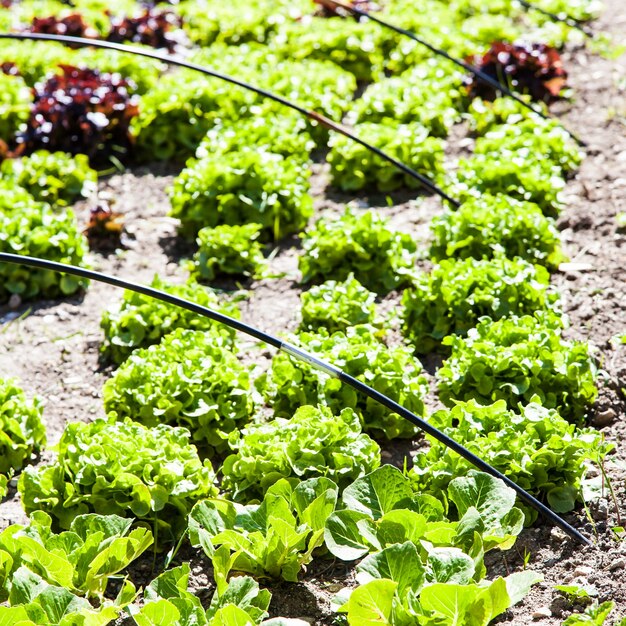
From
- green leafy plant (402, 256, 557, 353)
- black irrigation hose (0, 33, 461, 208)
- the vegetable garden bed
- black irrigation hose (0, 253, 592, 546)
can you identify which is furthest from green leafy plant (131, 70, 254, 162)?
black irrigation hose (0, 253, 592, 546)

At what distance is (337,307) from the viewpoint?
4605 mm

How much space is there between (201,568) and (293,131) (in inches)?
153

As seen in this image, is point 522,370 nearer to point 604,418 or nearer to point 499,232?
point 604,418

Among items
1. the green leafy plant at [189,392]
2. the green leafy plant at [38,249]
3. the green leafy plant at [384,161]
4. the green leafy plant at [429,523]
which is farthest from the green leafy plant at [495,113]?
the green leafy plant at [429,523]

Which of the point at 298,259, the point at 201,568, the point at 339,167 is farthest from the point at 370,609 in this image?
the point at 339,167

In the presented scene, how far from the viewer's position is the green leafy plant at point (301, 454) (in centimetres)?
355

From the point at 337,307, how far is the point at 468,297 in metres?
0.68

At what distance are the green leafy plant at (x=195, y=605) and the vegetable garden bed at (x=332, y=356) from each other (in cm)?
1

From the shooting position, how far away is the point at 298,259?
547 centimetres

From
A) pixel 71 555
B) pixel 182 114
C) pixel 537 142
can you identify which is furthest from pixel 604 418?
pixel 182 114

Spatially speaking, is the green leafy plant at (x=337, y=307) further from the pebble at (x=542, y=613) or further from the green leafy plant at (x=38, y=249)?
the pebble at (x=542, y=613)

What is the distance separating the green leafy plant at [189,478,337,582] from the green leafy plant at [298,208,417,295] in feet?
6.80

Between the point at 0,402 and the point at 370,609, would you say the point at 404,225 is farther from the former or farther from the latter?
the point at 370,609

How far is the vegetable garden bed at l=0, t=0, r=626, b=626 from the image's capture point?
3.18 metres
